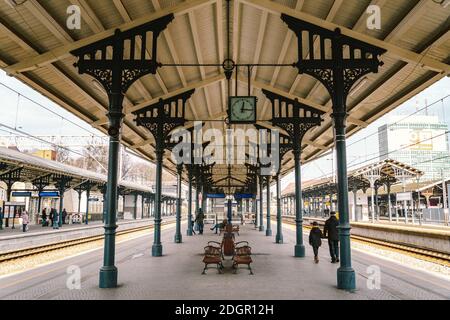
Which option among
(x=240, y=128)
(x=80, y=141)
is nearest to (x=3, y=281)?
(x=240, y=128)

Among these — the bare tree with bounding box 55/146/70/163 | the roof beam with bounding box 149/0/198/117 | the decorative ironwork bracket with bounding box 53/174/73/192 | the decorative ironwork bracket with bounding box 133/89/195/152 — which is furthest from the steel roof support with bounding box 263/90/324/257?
the bare tree with bounding box 55/146/70/163

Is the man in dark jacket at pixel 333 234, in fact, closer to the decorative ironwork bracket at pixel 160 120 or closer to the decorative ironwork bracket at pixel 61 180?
the decorative ironwork bracket at pixel 160 120

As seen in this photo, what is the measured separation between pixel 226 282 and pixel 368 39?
603 centimetres

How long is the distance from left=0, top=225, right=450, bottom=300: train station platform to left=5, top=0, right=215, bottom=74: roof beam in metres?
4.54

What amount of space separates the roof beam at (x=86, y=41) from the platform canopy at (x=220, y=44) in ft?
0.07

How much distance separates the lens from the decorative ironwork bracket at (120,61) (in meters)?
7.75

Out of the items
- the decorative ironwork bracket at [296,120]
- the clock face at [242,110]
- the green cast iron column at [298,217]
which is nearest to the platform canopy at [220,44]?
the decorative ironwork bracket at [296,120]

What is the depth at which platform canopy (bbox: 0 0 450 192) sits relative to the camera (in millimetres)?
6918

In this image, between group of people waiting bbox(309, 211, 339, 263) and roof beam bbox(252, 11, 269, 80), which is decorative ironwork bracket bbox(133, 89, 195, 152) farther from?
group of people waiting bbox(309, 211, 339, 263)

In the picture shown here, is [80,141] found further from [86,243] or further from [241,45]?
[241,45]

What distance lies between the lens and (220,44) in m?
10.2

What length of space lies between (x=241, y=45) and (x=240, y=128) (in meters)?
8.61

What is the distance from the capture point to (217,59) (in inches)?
442

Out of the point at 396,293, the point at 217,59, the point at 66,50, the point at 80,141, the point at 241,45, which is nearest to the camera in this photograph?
the point at 396,293
